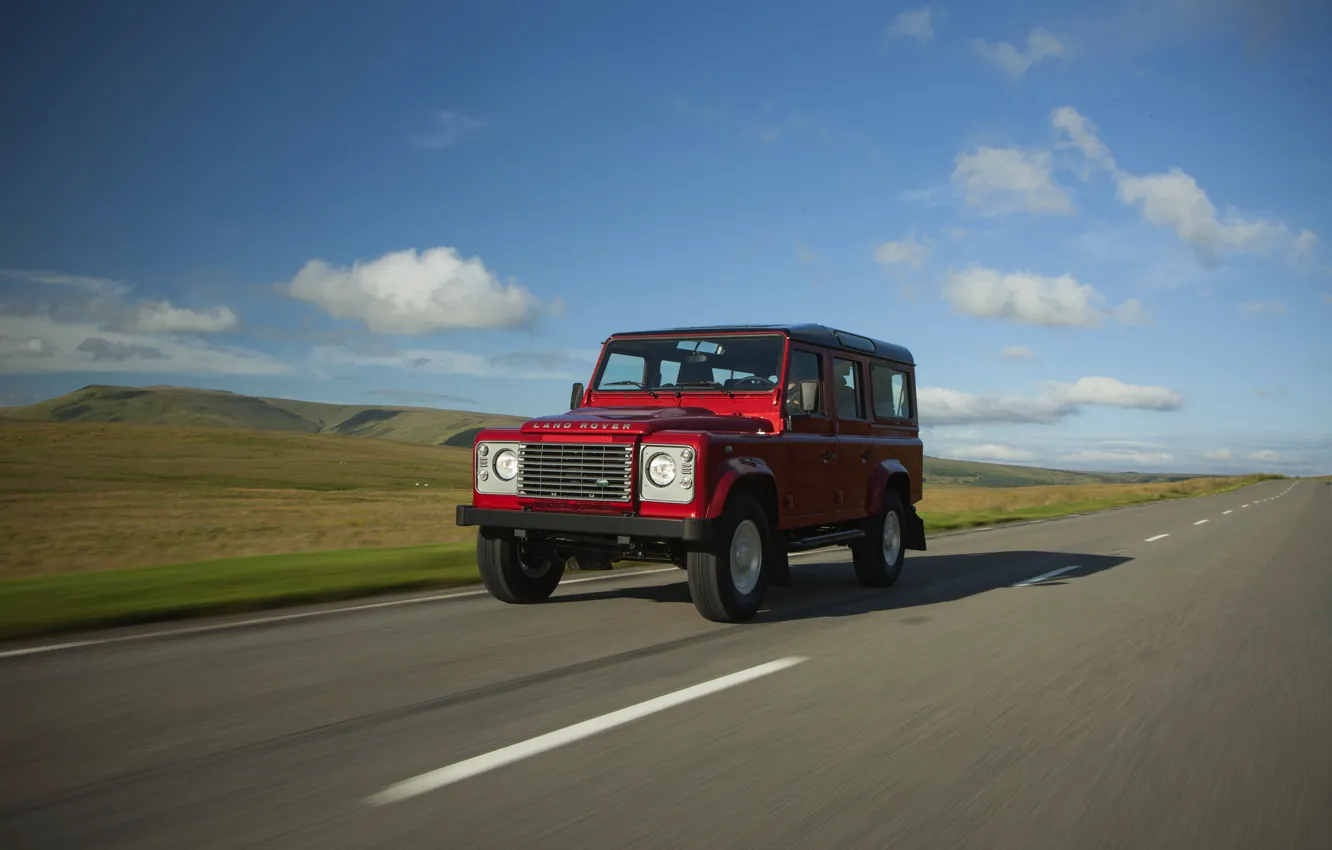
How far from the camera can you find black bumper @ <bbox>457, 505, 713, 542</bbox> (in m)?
7.04

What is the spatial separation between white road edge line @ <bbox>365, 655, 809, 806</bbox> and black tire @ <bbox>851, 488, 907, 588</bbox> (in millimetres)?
4486

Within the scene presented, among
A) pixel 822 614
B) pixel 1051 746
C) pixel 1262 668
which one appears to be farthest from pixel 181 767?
pixel 1262 668

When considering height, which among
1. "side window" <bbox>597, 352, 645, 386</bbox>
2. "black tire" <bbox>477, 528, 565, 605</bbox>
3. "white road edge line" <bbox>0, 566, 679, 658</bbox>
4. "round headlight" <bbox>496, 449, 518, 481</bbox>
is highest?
"side window" <bbox>597, 352, 645, 386</bbox>

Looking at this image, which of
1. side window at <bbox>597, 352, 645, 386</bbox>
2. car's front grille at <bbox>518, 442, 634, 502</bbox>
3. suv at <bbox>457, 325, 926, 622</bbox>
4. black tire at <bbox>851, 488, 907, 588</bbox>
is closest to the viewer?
suv at <bbox>457, 325, 926, 622</bbox>

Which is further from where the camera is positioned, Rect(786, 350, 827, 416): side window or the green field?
the green field

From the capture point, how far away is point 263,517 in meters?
34.2

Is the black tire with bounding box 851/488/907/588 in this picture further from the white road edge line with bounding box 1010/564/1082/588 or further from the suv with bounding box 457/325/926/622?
the white road edge line with bounding box 1010/564/1082/588

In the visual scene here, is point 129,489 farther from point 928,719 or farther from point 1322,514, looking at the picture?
point 928,719

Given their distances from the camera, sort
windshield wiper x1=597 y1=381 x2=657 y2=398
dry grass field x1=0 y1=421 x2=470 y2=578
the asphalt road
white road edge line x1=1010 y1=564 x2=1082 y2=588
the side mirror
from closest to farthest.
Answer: the asphalt road < the side mirror < windshield wiper x1=597 y1=381 x2=657 y2=398 < white road edge line x1=1010 y1=564 x2=1082 y2=588 < dry grass field x1=0 y1=421 x2=470 y2=578

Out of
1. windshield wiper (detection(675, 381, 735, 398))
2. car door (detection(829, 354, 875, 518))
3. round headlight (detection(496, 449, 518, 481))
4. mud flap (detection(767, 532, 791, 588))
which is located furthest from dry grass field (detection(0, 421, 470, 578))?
mud flap (detection(767, 532, 791, 588))

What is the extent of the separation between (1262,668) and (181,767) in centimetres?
603

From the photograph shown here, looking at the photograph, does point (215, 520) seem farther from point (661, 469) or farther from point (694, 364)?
point (661, 469)

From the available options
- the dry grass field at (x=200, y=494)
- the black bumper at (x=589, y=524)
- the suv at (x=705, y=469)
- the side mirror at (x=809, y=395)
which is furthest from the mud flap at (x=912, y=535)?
the dry grass field at (x=200, y=494)

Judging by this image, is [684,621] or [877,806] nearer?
[877,806]
